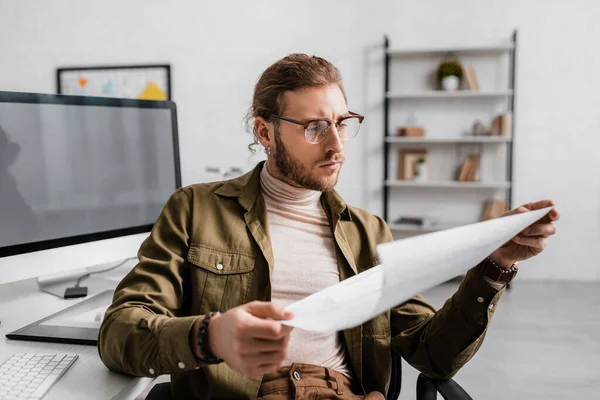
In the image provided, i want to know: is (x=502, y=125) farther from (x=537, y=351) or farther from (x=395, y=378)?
(x=395, y=378)

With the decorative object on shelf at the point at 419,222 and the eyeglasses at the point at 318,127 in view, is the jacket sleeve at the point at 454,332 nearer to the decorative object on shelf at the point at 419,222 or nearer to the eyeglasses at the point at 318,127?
the eyeglasses at the point at 318,127

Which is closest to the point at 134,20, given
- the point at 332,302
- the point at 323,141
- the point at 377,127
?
the point at 377,127

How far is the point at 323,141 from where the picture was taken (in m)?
1.19

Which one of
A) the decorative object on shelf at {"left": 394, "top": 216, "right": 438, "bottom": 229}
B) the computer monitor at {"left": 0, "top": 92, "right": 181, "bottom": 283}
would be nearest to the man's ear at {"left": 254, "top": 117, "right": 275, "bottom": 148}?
the computer monitor at {"left": 0, "top": 92, "right": 181, "bottom": 283}

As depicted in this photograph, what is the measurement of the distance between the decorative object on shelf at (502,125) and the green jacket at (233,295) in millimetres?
3257

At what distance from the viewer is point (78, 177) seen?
149cm

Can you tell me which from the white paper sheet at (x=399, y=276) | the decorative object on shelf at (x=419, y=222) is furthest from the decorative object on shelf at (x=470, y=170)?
the white paper sheet at (x=399, y=276)

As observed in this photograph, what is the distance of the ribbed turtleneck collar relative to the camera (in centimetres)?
130

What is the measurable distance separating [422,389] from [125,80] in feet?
14.4

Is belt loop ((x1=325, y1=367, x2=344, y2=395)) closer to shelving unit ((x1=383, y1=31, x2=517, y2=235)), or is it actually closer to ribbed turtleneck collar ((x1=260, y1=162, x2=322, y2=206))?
ribbed turtleneck collar ((x1=260, y1=162, x2=322, y2=206))

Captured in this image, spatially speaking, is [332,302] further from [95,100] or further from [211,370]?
[95,100]

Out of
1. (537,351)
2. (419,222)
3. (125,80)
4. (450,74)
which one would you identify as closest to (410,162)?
(419,222)

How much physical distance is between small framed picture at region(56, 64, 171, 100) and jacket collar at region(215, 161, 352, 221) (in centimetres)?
365

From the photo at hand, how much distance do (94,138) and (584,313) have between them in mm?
3417
